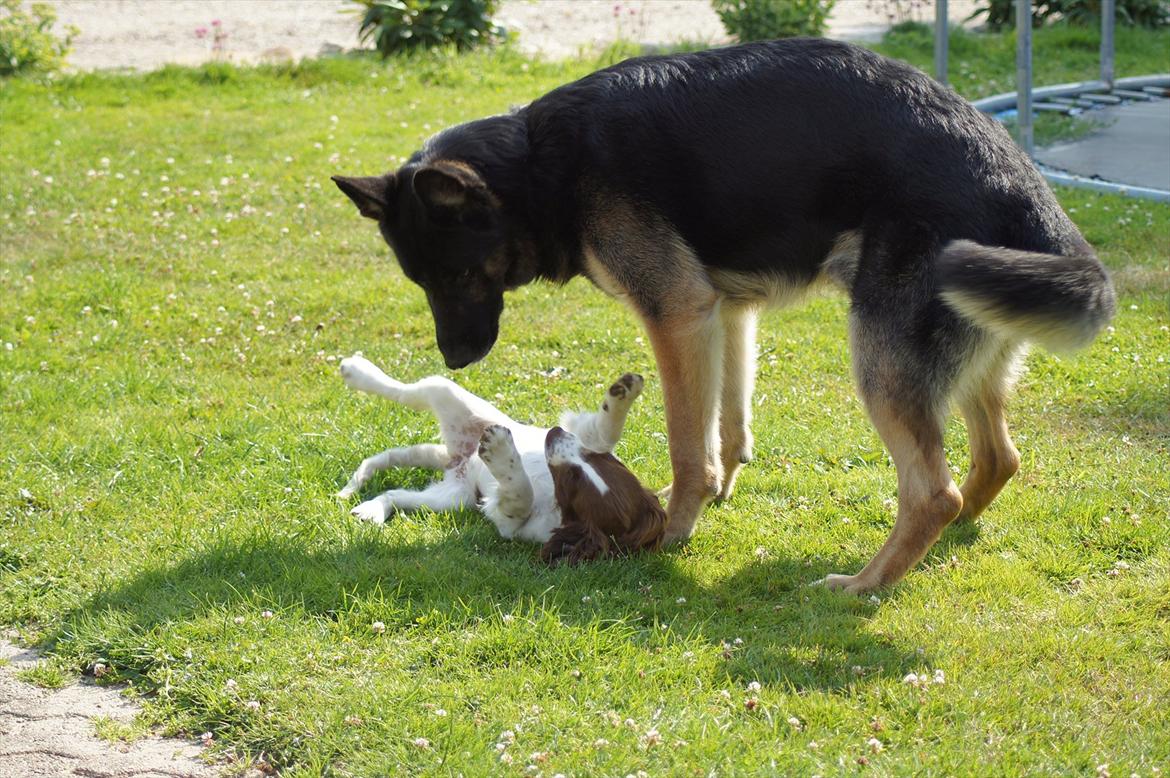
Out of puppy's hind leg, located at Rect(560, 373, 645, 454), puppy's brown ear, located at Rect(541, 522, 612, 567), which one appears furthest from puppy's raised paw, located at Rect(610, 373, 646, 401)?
puppy's brown ear, located at Rect(541, 522, 612, 567)

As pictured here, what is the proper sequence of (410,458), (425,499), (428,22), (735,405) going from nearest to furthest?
(425,499) < (735,405) < (410,458) < (428,22)

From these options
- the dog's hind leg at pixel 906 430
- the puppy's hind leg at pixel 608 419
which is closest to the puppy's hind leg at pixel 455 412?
the puppy's hind leg at pixel 608 419

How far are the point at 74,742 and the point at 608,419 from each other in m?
2.39

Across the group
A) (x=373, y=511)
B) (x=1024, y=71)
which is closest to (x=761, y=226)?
(x=373, y=511)

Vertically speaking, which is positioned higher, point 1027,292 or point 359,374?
point 1027,292

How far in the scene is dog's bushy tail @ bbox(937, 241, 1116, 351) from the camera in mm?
3717

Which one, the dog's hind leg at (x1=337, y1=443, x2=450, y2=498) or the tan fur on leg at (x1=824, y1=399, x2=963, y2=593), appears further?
the dog's hind leg at (x1=337, y1=443, x2=450, y2=498)

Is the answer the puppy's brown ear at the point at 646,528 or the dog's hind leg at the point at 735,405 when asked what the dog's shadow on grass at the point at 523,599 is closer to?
the puppy's brown ear at the point at 646,528

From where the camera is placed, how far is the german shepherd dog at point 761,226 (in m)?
4.24

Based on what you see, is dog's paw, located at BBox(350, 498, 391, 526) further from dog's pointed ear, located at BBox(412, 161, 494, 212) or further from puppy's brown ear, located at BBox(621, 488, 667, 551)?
dog's pointed ear, located at BBox(412, 161, 494, 212)

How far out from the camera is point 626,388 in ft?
16.4

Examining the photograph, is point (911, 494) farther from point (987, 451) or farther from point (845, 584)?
point (987, 451)

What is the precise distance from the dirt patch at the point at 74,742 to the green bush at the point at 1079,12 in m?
14.7

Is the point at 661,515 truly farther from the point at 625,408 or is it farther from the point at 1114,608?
the point at 1114,608
